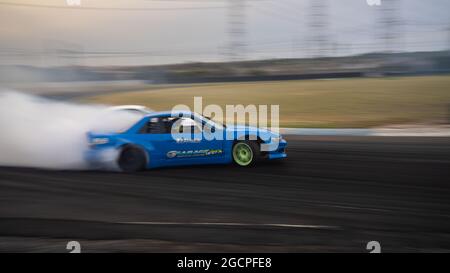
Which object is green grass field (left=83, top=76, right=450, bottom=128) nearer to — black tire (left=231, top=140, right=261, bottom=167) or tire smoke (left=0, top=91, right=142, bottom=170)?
black tire (left=231, top=140, right=261, bottom=167)

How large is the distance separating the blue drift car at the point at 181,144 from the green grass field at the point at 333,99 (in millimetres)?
9003

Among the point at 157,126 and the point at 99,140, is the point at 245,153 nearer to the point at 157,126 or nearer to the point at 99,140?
the point at 157,126

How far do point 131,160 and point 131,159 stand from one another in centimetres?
2

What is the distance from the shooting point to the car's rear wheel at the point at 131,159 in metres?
9.00

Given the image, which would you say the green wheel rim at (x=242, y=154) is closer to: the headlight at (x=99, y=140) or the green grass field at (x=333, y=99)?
the headlight at (x=99, y=140)

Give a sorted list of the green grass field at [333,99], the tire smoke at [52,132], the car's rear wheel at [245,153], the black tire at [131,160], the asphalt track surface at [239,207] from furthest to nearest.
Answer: the green grass field at [333,99]
the tire smoke at [52,132]
the black tire at [131,160]
the car's rear wheel at [245,153]
the asphalt track surface at [239,207]

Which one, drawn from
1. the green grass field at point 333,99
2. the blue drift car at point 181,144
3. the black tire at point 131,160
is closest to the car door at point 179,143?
the blue drift car at point 181,144

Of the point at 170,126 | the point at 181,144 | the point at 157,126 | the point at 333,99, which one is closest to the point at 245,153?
the point at 181,144

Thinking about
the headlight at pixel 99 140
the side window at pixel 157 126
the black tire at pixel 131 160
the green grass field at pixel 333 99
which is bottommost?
the black tire at pixel 131 160

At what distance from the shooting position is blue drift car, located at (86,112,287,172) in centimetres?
889

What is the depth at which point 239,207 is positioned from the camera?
255 inches

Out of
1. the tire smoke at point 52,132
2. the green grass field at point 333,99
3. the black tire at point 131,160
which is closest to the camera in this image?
the black tire at point 131,160

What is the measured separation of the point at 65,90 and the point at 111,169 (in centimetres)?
3168

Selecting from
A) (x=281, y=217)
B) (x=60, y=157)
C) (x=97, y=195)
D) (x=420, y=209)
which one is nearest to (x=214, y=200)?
(x=281, y=217)
